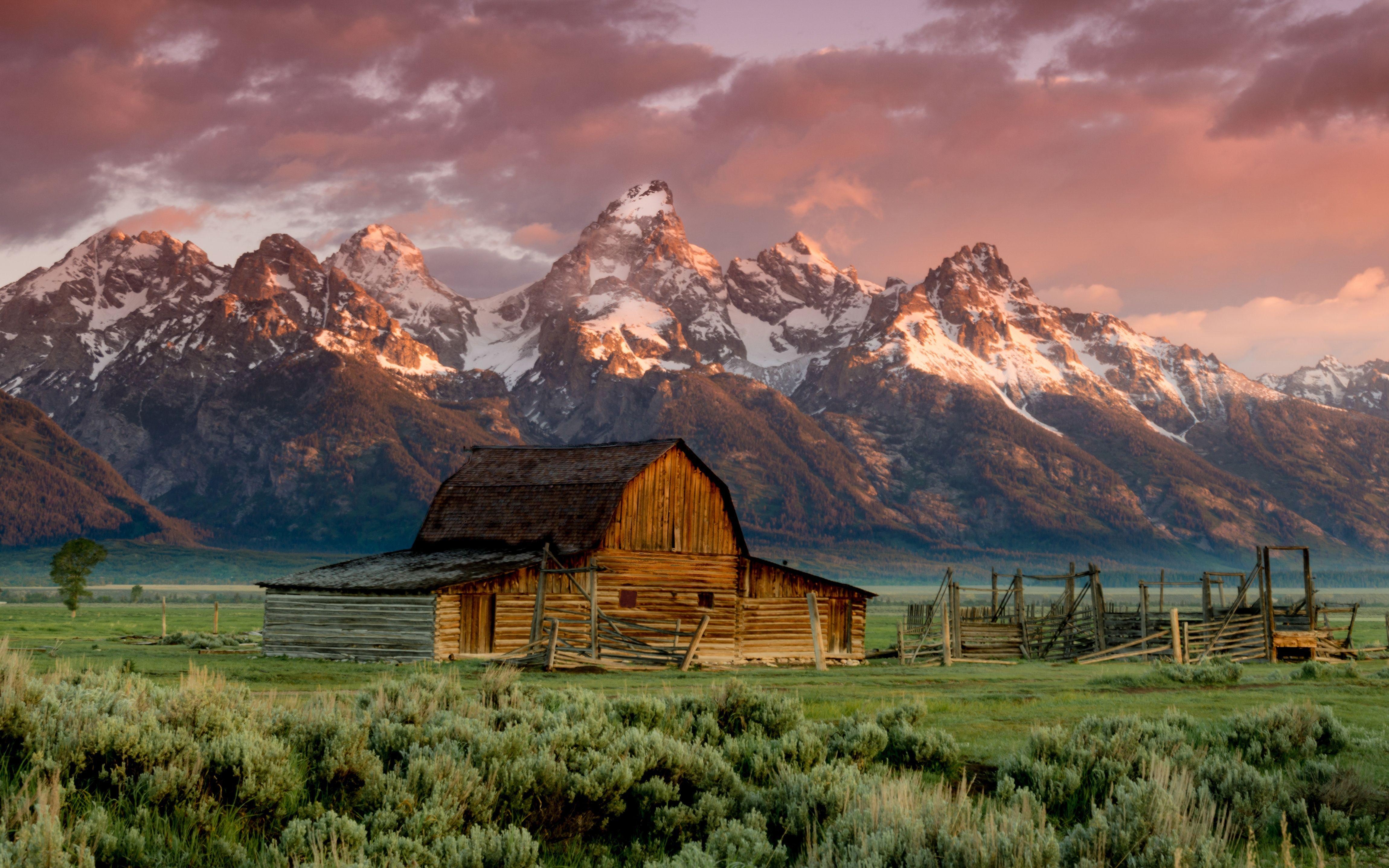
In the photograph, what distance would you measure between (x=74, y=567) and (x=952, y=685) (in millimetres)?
66348

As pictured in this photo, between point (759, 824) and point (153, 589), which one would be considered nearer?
point (759, 824)

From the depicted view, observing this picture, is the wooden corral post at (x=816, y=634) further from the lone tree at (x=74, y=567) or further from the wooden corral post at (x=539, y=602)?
the lone tree at (x=74, y=567)

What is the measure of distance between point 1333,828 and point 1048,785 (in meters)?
2.58

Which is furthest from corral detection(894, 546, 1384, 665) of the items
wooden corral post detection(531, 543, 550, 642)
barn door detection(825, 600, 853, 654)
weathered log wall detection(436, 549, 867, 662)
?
wooden corral post detection(531, 543, 550, 642)

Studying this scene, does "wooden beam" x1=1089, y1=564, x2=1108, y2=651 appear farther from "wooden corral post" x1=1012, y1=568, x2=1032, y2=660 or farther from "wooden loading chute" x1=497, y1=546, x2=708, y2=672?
"wooden loading chute" x1=497, y1=546, x2=708, y2=672

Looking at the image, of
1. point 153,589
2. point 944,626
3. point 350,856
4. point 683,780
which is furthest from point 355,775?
point 153,589

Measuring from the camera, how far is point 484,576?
34.8m

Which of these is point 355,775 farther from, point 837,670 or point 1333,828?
point 837,670

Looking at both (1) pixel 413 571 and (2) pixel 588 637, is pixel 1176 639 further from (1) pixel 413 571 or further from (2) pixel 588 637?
(1) pixel 413 571

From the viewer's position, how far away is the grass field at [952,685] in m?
18.4

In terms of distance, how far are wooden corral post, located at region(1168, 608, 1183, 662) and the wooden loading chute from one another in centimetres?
1394

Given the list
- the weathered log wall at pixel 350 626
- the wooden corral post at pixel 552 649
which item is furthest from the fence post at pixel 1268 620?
the weathered log wall at pixel 350 626

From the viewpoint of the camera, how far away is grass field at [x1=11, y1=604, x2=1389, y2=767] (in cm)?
1841

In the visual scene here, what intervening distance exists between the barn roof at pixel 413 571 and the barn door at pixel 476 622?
87 centimetres
